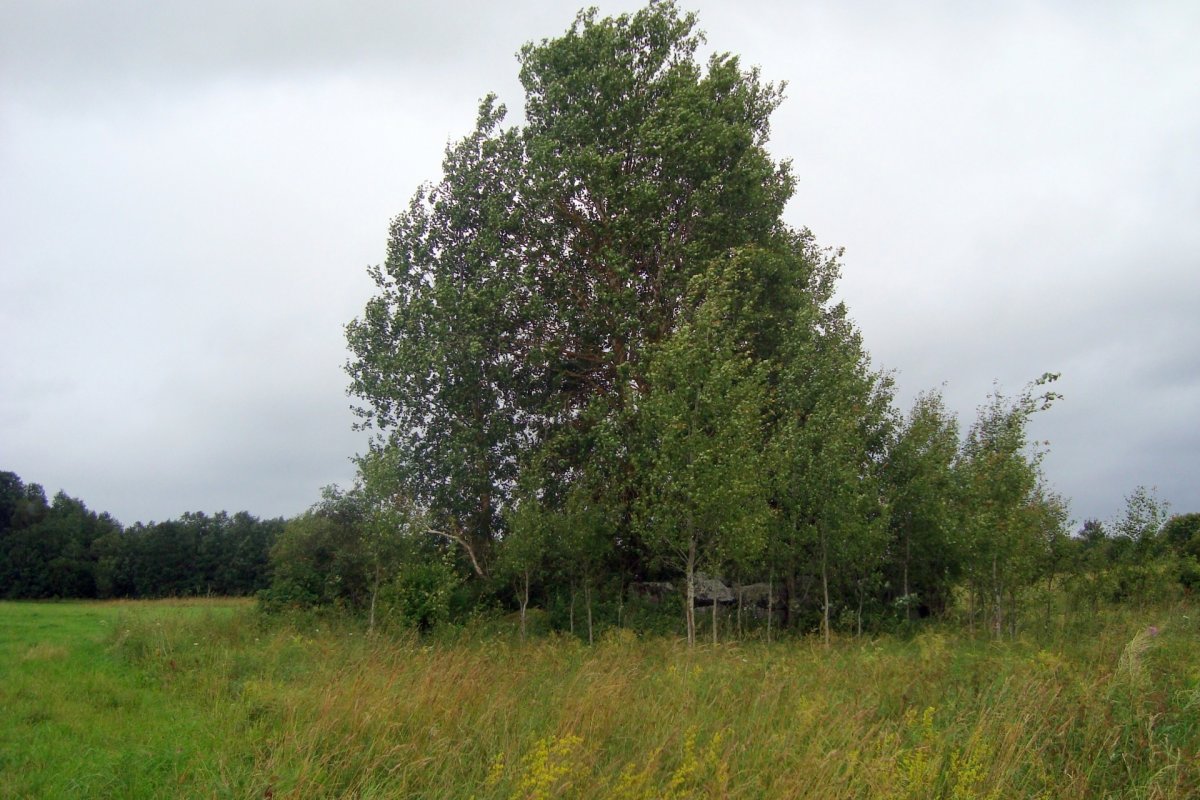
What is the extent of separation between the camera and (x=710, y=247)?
23250 millimetres

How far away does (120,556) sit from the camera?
5069 cm

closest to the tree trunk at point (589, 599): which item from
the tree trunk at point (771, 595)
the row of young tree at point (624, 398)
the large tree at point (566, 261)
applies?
the row of young tree at point (624, 398)

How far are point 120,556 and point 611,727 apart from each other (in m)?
52.5

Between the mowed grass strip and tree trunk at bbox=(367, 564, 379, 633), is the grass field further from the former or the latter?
tree trunk at bbox=(367, 564, 379, 633)

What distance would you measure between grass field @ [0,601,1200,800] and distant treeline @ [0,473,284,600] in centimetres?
4134

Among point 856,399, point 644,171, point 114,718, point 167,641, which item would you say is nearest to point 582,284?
point 644,171

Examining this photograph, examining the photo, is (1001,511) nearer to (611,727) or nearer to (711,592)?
(711,592)

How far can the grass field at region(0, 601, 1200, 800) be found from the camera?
6.71 meters

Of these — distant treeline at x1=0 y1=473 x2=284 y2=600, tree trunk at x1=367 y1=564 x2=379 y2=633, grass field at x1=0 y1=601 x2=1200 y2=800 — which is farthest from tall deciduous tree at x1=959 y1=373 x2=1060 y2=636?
distant treeline at x1=0 y1=473 x2=284 y2=600

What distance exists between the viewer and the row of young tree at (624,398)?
19.9 m

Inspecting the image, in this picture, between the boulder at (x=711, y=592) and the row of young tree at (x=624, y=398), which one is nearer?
the row of young tree at (x=624, y=398)

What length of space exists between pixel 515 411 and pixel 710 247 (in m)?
7.43

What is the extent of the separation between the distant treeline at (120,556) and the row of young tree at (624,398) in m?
29.6

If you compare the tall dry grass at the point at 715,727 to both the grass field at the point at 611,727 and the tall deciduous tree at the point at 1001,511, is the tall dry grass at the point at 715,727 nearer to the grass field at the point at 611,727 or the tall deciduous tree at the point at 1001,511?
the grass field at the point at 611,727
